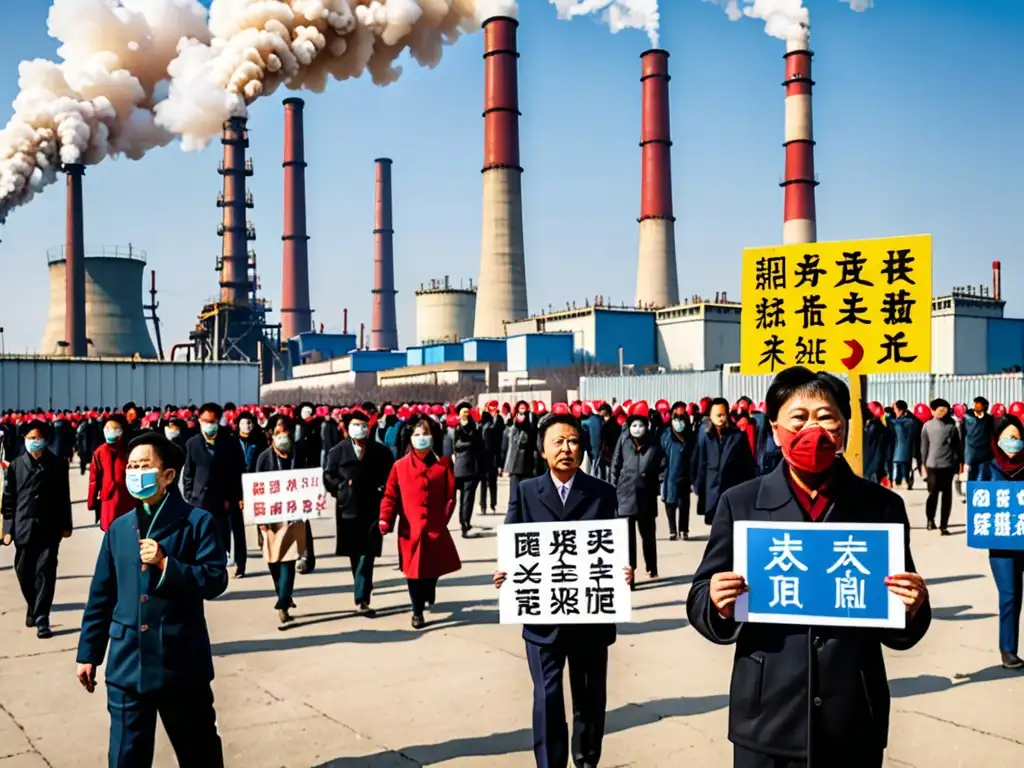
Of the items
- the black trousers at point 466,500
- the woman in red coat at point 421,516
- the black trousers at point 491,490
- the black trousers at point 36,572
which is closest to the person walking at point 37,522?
the black trousers at point 36,572

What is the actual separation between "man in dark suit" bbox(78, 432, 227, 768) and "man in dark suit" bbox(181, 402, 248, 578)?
A: 532cm

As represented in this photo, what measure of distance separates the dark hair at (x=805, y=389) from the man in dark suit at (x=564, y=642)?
1688 millimetres

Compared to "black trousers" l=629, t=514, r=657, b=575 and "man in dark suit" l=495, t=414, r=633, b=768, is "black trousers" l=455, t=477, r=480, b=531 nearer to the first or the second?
"black trousers" l=629, t=514, r=657, b=575

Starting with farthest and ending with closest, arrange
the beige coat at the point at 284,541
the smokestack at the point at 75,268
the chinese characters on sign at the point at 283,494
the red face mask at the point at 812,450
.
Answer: the smokestack at the point at 75,268 < the chinese characters on sign at the point at 283,494 < the beige coat at the point at 284,541 < the red face mask at the point at 812,450

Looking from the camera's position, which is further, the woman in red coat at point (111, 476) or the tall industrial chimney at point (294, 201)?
the tall industrial chimney at point (294, 201)

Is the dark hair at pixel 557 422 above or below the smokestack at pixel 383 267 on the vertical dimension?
below

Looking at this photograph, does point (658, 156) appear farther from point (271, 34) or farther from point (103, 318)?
point (103, 318)

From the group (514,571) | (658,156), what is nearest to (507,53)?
(658,156)

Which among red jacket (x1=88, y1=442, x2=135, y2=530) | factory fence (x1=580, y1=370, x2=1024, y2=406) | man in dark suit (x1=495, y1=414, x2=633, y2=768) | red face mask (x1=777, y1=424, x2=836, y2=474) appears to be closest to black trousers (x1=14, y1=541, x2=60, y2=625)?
red jacket (x1=88, y1=442, x2=135, y2=530)

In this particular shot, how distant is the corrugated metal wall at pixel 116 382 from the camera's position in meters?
43.0

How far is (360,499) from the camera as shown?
26.2 feet

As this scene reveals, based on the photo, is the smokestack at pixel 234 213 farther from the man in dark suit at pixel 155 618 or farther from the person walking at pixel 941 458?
the man in dark suit at pixel 155 618

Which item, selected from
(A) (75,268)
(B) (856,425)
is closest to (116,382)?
(A) (75,268)

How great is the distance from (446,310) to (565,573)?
6644cm
